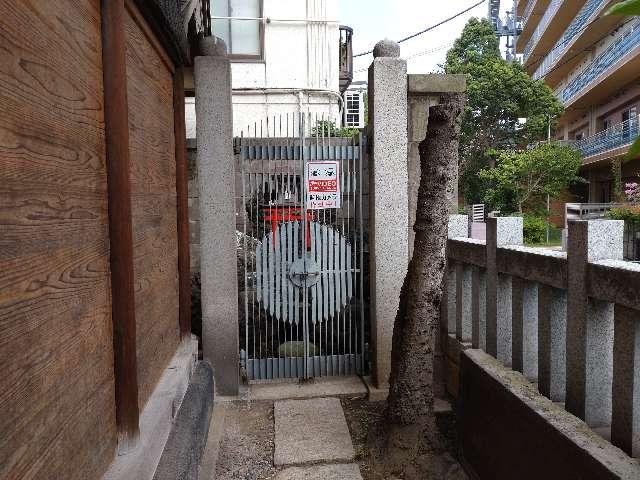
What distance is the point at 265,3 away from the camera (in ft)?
41.0

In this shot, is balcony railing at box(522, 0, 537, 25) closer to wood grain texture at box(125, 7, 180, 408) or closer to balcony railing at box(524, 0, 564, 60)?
balcony railing at box(524, 0, 564, 60)

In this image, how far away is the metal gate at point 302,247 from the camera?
545cm

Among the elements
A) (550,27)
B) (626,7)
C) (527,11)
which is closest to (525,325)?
(626,7)

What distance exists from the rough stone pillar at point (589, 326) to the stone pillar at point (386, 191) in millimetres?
2594

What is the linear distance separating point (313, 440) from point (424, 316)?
5.00 feet

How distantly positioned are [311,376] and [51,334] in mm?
4097

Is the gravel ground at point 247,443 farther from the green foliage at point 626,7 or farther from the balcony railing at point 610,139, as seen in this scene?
the balcony railing at point 610,139

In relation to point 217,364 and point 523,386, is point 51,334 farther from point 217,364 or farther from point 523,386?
point 217,364

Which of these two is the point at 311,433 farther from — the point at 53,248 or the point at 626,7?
the point at 626,7

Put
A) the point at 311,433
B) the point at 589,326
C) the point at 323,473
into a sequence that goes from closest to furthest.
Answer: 1. the point at 589,326
2. the point at 323,473
3. the point at 311,433

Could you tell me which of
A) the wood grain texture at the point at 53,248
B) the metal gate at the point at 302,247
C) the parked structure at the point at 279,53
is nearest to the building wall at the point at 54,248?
the wood grain texture at the point at 53,248

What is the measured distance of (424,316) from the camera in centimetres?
385

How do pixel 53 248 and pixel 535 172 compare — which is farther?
pixel 535 172

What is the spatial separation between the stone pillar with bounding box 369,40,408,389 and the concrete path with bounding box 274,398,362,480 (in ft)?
2.45
